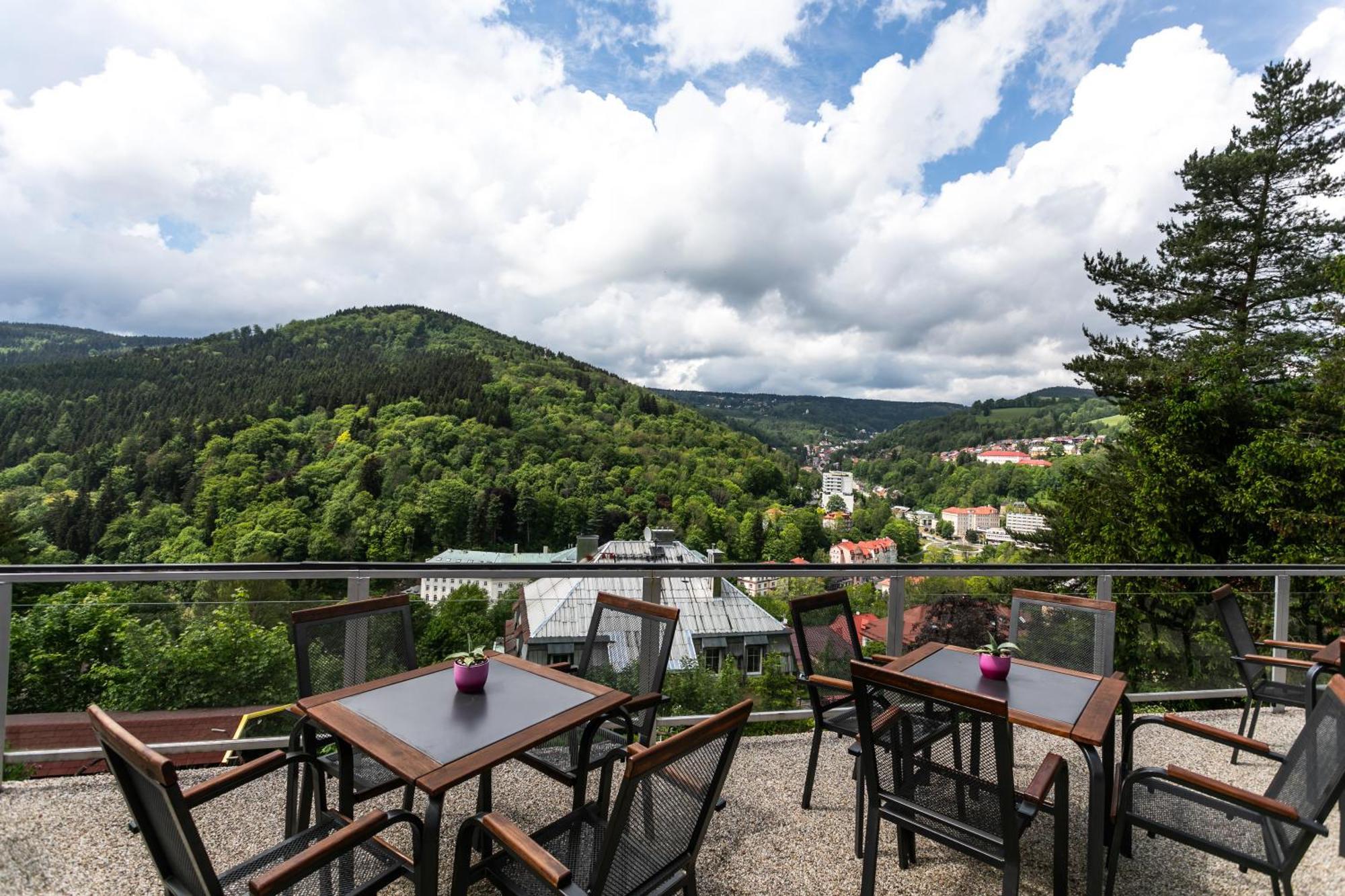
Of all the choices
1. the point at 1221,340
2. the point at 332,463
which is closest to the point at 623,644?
the point at 1221,340

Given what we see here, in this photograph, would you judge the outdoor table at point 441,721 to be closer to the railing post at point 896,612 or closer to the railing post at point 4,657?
the railing post at point 4,657

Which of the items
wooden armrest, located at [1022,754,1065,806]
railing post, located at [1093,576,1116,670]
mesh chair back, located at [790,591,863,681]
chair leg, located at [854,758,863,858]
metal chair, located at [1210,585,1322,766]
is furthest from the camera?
metal chair, located at [1210,585,1322,766]

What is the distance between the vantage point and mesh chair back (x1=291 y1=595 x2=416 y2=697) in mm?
2402

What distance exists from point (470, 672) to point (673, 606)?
1.39 m

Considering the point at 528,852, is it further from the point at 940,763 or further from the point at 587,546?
the point at 587,546

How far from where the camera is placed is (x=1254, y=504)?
1135cm

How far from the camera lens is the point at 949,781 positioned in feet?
6.10

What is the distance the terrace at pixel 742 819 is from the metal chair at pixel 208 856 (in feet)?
2.34

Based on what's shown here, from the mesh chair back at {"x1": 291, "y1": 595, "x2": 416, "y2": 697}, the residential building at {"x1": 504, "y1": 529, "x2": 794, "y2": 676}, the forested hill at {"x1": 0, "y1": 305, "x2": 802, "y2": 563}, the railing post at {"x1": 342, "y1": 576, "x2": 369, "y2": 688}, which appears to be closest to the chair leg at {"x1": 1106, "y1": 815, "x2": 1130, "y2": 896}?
the residential building at {"x1": 504, "y1": 529, "x2": 794, "y2": 676}

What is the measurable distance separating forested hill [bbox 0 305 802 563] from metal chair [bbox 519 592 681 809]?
103ft

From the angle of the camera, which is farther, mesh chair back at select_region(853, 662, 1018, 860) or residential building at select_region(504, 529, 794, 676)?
residential building at select_region(504, 529, 794, 676)

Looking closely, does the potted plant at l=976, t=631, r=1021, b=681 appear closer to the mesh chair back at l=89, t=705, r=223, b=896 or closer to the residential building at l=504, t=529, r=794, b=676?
the residential building at l=504, t=529, r=794, b=676

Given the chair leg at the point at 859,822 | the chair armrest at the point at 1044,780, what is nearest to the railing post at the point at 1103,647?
the chair armrest at the point at 1044,780

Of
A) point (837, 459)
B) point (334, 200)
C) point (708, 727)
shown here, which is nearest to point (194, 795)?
point (708, 727)
